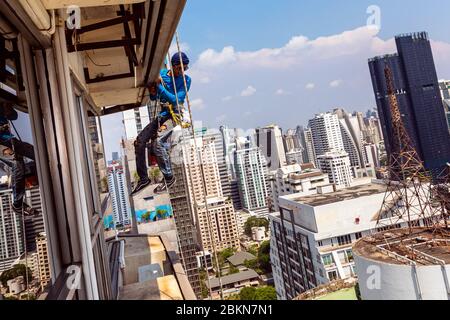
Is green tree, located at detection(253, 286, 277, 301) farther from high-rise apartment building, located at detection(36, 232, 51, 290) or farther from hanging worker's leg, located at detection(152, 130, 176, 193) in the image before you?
high-rise apartment building, located at detection(36, 232, 51, 290)

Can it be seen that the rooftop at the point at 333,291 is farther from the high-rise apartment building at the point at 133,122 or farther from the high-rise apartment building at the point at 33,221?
the high-rise apartment building at the point at 33,221

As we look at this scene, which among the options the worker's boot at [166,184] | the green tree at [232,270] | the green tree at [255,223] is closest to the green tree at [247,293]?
the green tree at [232,270]

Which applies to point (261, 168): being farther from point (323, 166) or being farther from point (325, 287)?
point (325, 287)

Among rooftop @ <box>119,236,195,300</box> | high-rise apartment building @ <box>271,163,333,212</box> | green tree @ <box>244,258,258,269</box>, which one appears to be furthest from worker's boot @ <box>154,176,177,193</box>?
green tree @ <box>244,258,258,269</box>

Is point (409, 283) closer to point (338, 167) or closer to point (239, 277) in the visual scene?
point (239, 277)

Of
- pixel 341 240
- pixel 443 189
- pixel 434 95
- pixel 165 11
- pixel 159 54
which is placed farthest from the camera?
pixel 434 95

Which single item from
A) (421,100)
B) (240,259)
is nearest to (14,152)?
(240,259)
